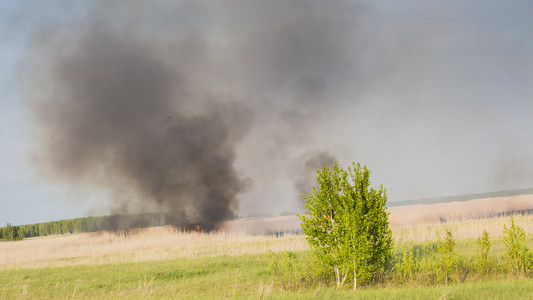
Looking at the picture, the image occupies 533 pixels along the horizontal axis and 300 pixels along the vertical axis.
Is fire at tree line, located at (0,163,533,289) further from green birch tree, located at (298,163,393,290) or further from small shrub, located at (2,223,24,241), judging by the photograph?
small shrub, located at (2,223,24,241)

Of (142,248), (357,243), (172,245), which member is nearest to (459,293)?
(357,243)

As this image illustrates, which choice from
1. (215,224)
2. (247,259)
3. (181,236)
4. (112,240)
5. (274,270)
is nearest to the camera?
(274,270)

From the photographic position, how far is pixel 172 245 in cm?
3919

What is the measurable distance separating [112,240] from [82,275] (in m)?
32.0

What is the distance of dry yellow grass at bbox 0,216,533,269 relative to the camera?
2756 cm

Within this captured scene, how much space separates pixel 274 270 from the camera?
16969 mm

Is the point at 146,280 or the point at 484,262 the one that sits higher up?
the point at 484,262

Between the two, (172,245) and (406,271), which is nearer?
(406,271)

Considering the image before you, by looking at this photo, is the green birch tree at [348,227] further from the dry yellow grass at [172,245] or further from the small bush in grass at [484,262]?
the dry yellow grass at [172,245]

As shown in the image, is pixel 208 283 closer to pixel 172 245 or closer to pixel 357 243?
pixel 357 243

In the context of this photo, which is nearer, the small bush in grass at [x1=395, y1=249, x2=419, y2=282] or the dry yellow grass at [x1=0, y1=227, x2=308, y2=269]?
the small bush in grass at [x1=395, y1=249, x2=419, y2=282]

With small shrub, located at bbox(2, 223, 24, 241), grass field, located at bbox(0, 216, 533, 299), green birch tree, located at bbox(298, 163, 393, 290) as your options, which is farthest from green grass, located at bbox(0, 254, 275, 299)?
small shrub, located at bbox(2, 223, 24, 241)

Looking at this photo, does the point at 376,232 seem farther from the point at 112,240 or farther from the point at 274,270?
the point at 112,240

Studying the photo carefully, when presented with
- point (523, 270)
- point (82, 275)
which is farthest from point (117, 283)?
point (523, 270)
